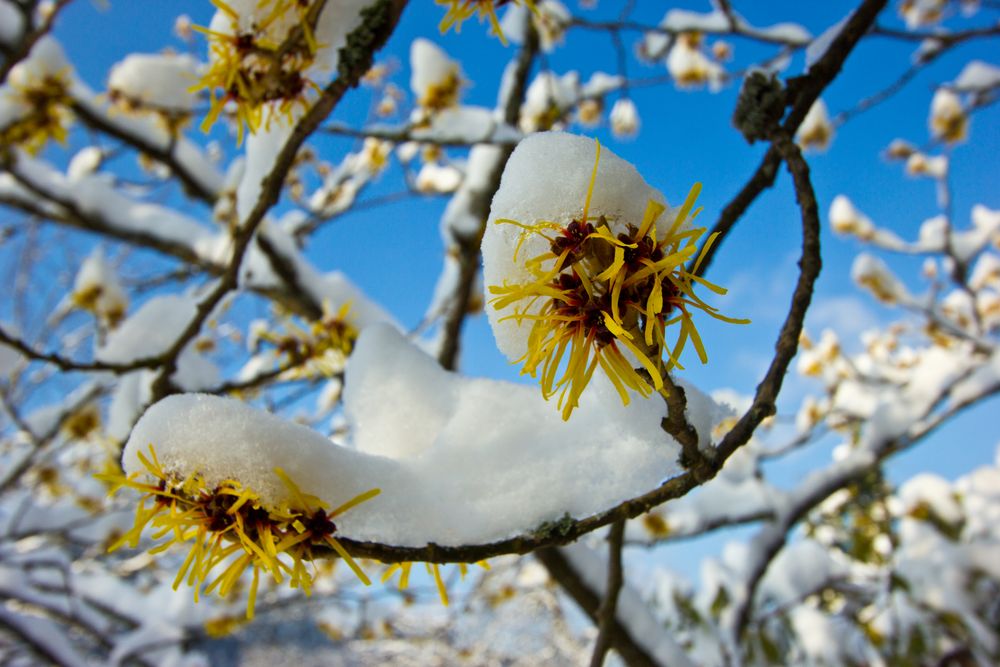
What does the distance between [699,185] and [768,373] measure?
11.7 inches

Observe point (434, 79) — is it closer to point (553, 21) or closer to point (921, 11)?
point (553, 21)

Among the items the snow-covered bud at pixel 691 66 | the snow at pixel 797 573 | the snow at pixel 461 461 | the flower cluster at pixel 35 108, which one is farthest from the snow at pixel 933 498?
the flower cluster at pixel 35 108

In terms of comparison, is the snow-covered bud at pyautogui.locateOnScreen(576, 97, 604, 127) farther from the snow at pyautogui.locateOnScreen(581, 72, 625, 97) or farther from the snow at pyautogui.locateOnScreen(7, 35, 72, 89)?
the snow at pyautogui.locateOnScreen(7, 35, 72, 89)

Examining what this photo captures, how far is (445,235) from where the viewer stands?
9.46 feet

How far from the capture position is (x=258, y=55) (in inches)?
41.8

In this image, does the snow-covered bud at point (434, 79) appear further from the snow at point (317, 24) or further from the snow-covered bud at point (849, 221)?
the snow-covered bud at point (849, 221)

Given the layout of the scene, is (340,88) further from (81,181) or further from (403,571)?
(81,181)

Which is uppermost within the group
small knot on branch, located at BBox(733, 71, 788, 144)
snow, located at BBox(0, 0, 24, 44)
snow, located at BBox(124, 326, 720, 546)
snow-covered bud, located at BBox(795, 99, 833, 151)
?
snow-covered bud, located at BBox(795, 99, 833, 151)

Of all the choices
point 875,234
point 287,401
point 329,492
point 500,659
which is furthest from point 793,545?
point 500,659

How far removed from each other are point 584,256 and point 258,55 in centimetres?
89

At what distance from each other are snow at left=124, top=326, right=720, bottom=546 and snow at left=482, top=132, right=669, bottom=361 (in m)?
0.23

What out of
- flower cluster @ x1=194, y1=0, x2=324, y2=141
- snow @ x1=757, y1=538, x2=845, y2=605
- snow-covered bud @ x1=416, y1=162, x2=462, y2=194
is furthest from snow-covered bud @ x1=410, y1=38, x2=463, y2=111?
snow @ x1=757, y1=538, x2=845, y2=605

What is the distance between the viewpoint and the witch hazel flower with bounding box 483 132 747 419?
479 millimetres

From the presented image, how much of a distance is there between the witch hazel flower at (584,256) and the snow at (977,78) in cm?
291
